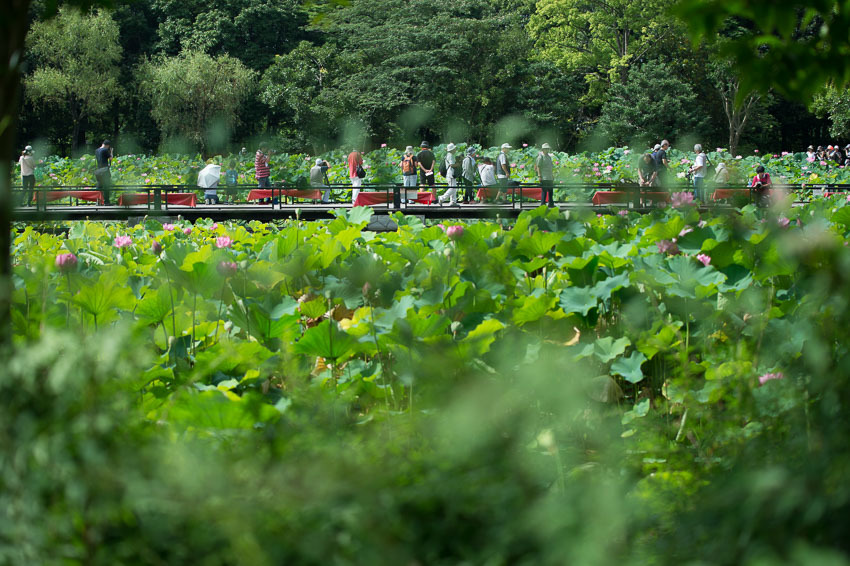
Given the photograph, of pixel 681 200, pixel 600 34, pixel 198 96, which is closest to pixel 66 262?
pixel 681 200

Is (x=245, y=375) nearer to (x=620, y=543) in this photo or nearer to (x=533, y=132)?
(x=620, y=543)

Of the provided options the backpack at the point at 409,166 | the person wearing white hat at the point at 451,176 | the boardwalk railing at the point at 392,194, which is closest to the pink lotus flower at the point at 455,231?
the boardwalk railing at the point at 392,194

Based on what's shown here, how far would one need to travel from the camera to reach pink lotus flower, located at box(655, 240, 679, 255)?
4406 millimetres

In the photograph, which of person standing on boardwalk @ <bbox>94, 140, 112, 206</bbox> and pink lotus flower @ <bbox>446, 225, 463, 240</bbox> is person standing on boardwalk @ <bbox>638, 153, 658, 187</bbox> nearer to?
person standing on boardwalk @ <bbox>94, 140, 112, 206</bbox>

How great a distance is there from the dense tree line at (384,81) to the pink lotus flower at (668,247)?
93.0 ft

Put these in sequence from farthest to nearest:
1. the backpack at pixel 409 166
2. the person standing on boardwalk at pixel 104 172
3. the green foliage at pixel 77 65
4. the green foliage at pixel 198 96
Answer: the green foliage at pixel 77 65 < the green foliage at pixel 198 96 < the backpack at pixel 409 166 < the person standing on boardwalk at pixel 104 172

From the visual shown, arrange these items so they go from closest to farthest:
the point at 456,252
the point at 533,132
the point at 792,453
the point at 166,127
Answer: the point at 792,453
the point at 456,252
the point at 166,127
the point at 533,132

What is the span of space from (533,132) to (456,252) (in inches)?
1226

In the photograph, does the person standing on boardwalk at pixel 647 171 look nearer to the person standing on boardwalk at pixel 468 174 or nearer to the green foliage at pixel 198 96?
the person standing on boardwalk at pixel 468 174

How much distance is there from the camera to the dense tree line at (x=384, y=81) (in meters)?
32.3

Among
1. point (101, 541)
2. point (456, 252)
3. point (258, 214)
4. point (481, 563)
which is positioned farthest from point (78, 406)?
point (258, 214)

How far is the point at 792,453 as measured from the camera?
1.28 m

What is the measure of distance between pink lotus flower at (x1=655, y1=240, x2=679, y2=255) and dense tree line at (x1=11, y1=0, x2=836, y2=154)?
2833 centimetres

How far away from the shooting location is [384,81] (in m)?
32.6
